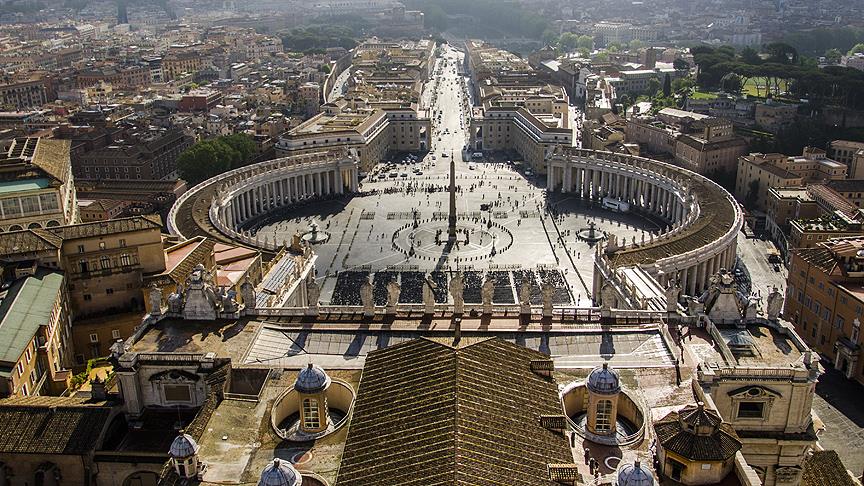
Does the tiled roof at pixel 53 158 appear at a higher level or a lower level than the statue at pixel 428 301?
higher

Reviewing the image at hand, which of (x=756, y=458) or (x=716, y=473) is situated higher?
(x=716, y=473)

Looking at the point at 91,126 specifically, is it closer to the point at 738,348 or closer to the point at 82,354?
the point at 82,354

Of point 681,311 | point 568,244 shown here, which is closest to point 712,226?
point 568,244

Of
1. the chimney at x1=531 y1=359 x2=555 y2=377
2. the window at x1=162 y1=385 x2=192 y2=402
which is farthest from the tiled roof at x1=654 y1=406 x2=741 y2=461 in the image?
the window at x1=162 y1=385 x2=192 y2=402

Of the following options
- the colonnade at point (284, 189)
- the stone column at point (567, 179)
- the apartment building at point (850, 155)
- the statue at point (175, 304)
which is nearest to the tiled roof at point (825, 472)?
the statue at point (175, 304)

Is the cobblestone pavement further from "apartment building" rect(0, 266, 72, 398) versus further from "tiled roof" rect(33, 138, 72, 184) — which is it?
"tiled roof" rect(33, 138, 72, 184)

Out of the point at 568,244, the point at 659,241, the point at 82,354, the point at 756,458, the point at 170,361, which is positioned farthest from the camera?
the point at 568,244

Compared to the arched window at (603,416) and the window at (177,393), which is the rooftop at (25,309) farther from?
the arched window at (603,416)
